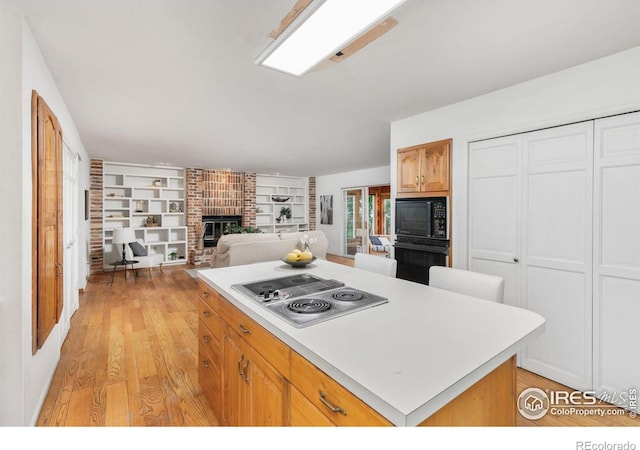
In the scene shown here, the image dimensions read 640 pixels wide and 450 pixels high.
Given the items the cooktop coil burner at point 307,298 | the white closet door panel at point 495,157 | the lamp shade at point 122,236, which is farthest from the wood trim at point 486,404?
the lamp shade at point 122,236

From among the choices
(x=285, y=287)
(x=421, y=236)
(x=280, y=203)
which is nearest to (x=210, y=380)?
(x=285, y=287)

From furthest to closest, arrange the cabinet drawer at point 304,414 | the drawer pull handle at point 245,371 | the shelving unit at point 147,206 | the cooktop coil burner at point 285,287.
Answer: the shelving unit at point 147,206
the cooktop coil burner at point 285,287
the drawer pull handle at point 245,371
the cabinet drawer at point 304,414

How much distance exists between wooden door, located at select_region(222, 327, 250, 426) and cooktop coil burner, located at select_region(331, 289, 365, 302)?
520mm

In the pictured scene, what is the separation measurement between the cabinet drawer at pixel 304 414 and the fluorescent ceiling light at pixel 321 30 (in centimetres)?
144

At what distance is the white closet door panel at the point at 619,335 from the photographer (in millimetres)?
1970

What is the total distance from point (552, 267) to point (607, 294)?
13.8 inches

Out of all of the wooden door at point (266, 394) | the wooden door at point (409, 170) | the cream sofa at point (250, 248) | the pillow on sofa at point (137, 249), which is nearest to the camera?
the wooden door at point (266, 394)

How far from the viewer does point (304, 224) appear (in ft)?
30.9

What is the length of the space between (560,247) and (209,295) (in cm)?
260

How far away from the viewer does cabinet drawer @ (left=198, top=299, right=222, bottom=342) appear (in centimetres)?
178

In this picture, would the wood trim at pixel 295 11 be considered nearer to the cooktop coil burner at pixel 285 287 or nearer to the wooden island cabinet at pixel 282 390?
the cooktop coil burner at pixel 285 287

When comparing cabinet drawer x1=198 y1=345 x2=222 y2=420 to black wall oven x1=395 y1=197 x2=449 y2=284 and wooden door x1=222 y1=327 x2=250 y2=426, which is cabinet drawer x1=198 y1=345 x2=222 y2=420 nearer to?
wooden door x1=222 y1=327 x2=250 y2=426
